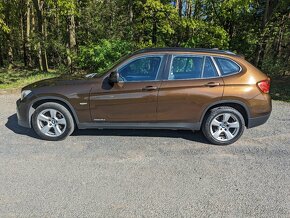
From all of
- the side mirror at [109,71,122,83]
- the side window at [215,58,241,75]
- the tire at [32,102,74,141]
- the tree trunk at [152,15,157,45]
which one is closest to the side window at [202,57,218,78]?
the side window at [215,58,241,75]

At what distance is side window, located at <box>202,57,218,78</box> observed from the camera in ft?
14.6

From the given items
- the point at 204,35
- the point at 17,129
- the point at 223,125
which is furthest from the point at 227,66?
the point at 204,35

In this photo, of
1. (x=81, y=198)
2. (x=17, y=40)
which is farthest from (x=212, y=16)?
(x=17, y=40)

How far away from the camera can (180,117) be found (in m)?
4.56

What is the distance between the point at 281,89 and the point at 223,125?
583 cm

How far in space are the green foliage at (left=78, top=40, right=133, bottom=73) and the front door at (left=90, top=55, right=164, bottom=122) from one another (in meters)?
5.03

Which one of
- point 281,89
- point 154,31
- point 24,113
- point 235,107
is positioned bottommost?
point 281,89

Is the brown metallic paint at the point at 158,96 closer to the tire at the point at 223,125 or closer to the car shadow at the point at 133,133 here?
the tire at the point at 223,125

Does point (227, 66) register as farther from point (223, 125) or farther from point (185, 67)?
point (223, 125)

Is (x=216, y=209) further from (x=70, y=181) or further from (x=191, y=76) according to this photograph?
(x=191, y=76)

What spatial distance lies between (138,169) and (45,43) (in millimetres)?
10807

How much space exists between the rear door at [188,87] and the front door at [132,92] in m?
0.17

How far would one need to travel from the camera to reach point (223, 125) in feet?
15.1

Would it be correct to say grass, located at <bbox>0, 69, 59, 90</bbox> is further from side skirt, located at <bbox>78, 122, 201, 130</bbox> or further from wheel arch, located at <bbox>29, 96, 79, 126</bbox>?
side skirt, located at <bbox>78, 122, 201, 130</bbox>
